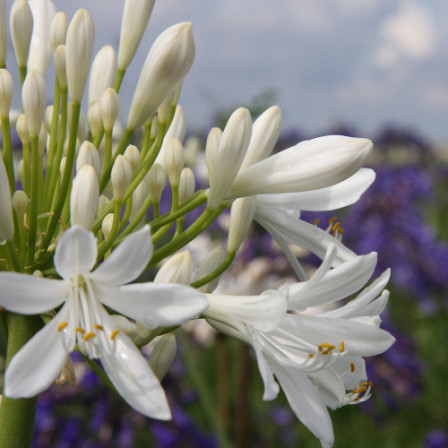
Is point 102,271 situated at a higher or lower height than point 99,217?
higher

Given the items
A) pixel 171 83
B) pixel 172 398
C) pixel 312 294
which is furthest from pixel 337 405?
pixel 172 398

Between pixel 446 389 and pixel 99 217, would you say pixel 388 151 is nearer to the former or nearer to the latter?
pixel 446 389

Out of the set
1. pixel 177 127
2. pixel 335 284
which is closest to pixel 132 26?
pixel 177 127

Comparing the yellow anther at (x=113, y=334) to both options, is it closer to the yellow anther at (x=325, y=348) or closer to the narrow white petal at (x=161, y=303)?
the narrow white petal at (x=161, y=303)

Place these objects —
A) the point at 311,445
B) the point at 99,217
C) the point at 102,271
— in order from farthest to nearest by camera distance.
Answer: the point at 311,445 < the point at 99,217 < the point at 102,271

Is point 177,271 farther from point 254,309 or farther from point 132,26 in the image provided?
point 132,26

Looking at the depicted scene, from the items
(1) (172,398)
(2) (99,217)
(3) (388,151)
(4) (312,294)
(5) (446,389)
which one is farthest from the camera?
(3) (388,151)

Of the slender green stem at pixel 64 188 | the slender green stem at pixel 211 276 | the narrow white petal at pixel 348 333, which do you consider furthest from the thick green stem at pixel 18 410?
the narrow white petal at pixel 348 333

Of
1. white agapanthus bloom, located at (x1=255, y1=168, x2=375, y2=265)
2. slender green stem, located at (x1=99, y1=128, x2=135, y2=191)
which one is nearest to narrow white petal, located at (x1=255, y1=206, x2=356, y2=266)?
white agapanthus bloom, located at (x1=255, y1=168, x2=375, y2=265)
